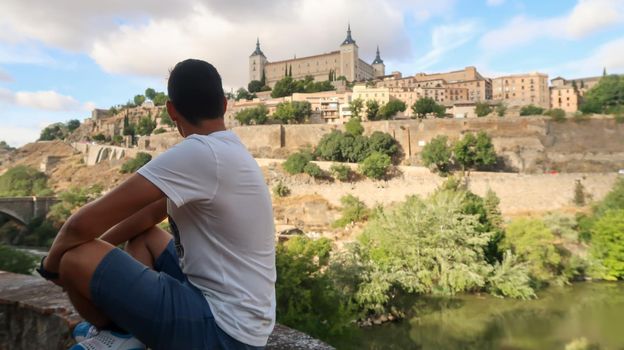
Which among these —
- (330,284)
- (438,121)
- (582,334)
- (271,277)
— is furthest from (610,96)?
(271,277)

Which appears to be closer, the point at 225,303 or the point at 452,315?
the point at 225,303

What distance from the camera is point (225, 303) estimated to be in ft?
4.25

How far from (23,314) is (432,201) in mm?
16583

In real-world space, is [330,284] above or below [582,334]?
above

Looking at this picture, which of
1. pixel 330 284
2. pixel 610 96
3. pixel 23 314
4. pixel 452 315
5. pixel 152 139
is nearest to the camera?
pixel 23 314

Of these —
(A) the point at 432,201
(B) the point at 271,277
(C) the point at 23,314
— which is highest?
(B) the point at 271,277

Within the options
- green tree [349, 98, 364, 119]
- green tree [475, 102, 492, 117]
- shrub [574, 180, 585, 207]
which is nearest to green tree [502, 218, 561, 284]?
shrub [574, 180, 585, 207]

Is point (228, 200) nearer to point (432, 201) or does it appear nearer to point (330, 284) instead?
point (330, 284)

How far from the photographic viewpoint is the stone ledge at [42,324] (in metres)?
1.95

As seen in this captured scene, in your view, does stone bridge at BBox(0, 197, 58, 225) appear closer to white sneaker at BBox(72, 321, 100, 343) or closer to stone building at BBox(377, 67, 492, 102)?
white sneaker at BBox(72, 321, 100, 343)

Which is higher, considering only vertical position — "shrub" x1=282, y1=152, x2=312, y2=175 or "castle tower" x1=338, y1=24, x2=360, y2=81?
"castle tower" x1=338, y1=24, x2=360, y2=81

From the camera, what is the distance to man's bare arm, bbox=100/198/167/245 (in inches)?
59.2

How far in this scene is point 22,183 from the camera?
124 feet

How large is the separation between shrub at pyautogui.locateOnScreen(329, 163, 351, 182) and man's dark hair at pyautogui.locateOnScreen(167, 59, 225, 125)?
87.2 feet
